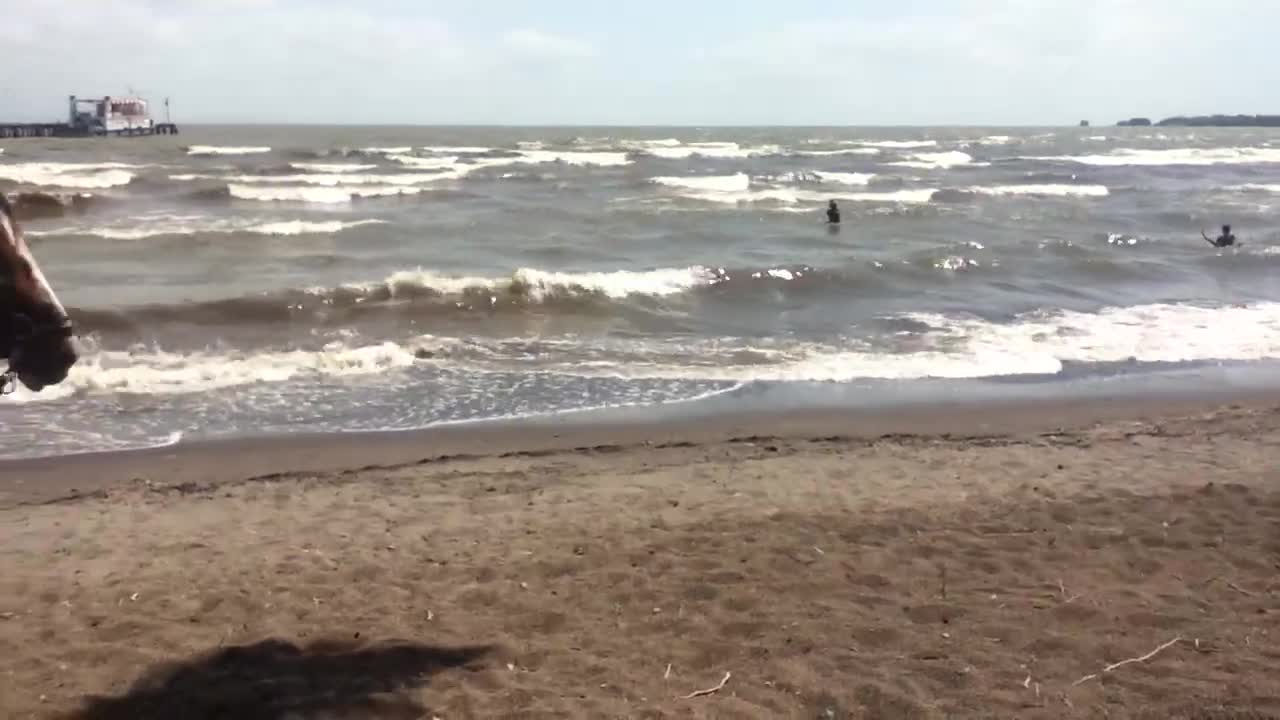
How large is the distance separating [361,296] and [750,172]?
1405 inches

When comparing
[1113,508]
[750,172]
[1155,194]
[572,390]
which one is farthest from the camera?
[750,172]

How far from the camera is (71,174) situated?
38.7 meters

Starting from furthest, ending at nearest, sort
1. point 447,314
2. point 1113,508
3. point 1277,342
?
1. point 447,314
2. point 1277,342
3. point 1113,508

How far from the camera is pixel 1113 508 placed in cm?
634

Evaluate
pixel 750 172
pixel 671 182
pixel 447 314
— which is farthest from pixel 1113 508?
pixel 750 172

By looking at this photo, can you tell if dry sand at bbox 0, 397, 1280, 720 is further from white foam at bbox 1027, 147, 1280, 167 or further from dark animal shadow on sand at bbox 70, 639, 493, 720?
white foam at bbox 1027, 147, 1280, 167

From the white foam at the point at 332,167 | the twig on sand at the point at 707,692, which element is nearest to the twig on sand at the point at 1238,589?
the twig on sand at the point at 707,692

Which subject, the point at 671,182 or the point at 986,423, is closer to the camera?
the point at 986,423

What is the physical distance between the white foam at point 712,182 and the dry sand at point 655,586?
107 feet

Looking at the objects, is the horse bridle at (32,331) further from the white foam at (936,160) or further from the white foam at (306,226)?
the white foam at (936,160)

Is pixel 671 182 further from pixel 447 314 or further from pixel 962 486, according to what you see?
pixel 962 486

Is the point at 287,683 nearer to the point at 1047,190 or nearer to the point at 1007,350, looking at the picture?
the point at 1007,350

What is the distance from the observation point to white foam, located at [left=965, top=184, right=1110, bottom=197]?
3909 centimetres

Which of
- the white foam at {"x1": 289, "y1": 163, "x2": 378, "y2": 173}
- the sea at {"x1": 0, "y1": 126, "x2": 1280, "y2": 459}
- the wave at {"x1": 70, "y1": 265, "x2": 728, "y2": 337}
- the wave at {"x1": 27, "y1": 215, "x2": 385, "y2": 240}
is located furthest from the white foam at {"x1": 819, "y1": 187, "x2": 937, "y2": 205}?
the white foam at {"x1": 289, "y1": 163, "x2": 378, "y2": 173}
